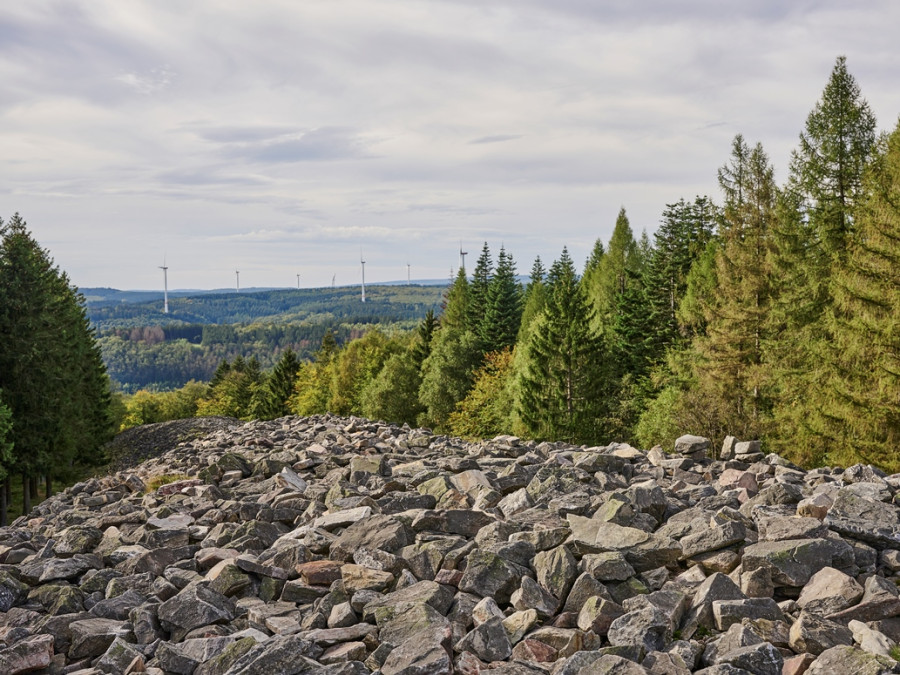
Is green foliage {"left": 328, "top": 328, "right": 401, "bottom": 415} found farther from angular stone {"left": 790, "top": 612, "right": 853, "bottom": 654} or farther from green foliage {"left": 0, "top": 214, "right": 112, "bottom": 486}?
angular stone {"left": 790, "top": 612, "right": 853, "bottom": 654}

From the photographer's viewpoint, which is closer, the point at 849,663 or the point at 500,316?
the point at 849,663

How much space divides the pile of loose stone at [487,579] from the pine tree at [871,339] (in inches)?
598

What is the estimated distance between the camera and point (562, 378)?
144 ft

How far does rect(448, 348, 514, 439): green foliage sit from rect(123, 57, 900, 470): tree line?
0.17m

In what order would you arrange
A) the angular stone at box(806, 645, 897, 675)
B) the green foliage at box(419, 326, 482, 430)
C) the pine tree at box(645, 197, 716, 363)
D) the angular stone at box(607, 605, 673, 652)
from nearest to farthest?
the angular stone at box(806, 645, 897, 675) < the angular stone at box(607, 605, 673, 652) < the pine tree at box(645, 197, 716, 363) < the green foliage at box(419, 326, 482, 430)

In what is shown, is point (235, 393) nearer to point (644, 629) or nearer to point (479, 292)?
point (479, 292)

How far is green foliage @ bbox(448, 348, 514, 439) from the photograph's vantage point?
53281 mm

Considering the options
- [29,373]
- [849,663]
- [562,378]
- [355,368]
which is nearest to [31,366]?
[29,373]

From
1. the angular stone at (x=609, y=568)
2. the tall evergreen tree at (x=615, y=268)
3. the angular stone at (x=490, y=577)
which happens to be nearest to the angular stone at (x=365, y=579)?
the angular stone at (x=490, y=577)

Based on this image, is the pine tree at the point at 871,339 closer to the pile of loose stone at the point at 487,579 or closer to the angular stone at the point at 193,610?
the pile of loose stone at the point at 487,579

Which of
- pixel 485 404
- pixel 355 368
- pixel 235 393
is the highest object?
pixel 355 368

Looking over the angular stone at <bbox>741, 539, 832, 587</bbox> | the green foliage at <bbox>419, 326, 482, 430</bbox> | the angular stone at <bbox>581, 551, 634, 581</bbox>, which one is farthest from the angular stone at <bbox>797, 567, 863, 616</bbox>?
the green foliage at <bbox>419, 326, 482, 430</bbox>

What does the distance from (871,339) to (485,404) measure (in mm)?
34665

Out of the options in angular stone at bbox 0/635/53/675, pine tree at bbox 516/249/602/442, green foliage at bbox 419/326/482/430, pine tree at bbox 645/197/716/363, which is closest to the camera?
angular stone at bbox 0/635/53/675
